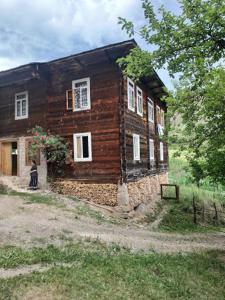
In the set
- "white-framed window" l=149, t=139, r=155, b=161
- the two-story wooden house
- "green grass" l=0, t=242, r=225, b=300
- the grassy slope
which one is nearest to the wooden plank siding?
the two-story wooden house

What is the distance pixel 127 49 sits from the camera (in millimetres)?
15664

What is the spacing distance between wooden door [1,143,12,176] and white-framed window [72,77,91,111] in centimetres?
674

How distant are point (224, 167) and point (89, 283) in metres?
5.69

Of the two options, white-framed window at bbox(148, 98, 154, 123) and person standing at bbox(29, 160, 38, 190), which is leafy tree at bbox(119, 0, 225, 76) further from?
Result: white-framed window at bbox(148, 98, 154, 123)

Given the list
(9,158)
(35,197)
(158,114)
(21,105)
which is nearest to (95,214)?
(35,197)

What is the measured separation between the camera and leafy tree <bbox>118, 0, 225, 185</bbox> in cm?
911

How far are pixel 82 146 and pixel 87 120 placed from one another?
1.66m

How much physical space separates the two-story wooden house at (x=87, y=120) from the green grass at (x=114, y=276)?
25.0 feet

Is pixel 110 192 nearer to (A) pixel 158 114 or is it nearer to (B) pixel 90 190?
(B) pixel 90 190

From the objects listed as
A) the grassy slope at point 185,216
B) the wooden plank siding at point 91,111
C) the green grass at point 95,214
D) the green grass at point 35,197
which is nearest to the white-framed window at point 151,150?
the wooden plank siding at point 91,111

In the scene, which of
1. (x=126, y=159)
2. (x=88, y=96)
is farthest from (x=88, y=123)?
(x=126, y=159)

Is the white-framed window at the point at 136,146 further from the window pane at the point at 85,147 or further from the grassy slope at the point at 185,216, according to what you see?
the window pane at the point at 85,147

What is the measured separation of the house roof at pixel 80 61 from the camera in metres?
15.5

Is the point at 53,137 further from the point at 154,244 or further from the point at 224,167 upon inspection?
the point at 224,167
